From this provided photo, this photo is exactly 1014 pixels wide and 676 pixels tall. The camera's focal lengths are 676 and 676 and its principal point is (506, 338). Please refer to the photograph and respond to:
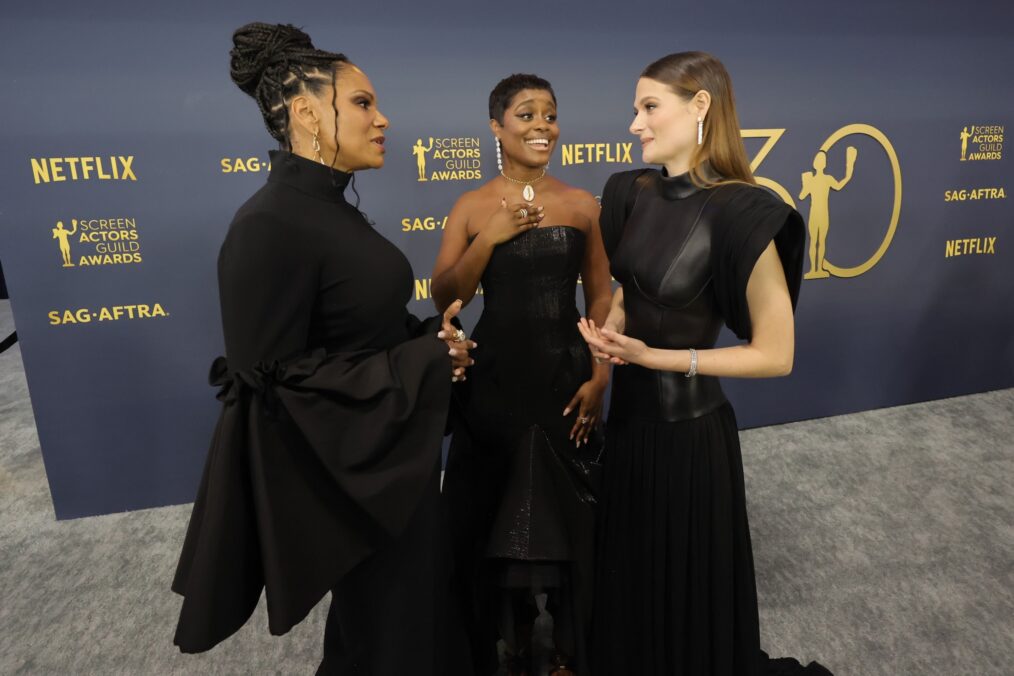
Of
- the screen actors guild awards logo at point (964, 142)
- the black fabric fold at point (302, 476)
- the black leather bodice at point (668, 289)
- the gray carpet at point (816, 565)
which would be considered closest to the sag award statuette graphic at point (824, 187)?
the screen actors guild awards logo at point (964, 142)

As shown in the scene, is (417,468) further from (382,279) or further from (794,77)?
(794,77)

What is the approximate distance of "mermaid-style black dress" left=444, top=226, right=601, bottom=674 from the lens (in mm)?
1899

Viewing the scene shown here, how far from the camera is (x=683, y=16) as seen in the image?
3.45 meters

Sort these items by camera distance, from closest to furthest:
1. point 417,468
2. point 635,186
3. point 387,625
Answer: point 417,468 < point 387,625 < point 635,186

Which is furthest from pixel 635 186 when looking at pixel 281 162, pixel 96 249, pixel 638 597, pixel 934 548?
pixel 96 249

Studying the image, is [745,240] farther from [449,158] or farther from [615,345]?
[449,158]

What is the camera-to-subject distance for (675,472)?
1.69 metres

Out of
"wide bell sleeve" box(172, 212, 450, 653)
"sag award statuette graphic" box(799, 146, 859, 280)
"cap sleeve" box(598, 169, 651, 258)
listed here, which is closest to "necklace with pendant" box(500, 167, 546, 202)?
"cap sleeve" box(598, 169, 651, 258)

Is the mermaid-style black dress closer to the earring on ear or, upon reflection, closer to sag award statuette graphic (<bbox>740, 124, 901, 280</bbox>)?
the earring on ear

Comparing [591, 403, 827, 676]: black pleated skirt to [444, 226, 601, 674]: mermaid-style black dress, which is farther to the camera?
[444, 226, 601, 674]: mermaid-style black dress

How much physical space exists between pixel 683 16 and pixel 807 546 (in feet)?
8.60

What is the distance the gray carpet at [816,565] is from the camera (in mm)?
2363

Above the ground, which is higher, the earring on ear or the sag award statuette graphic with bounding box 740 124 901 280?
the earring on ear

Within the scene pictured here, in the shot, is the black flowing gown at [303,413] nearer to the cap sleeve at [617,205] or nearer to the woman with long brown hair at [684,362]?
the woman with long brown hair at [684,362]
